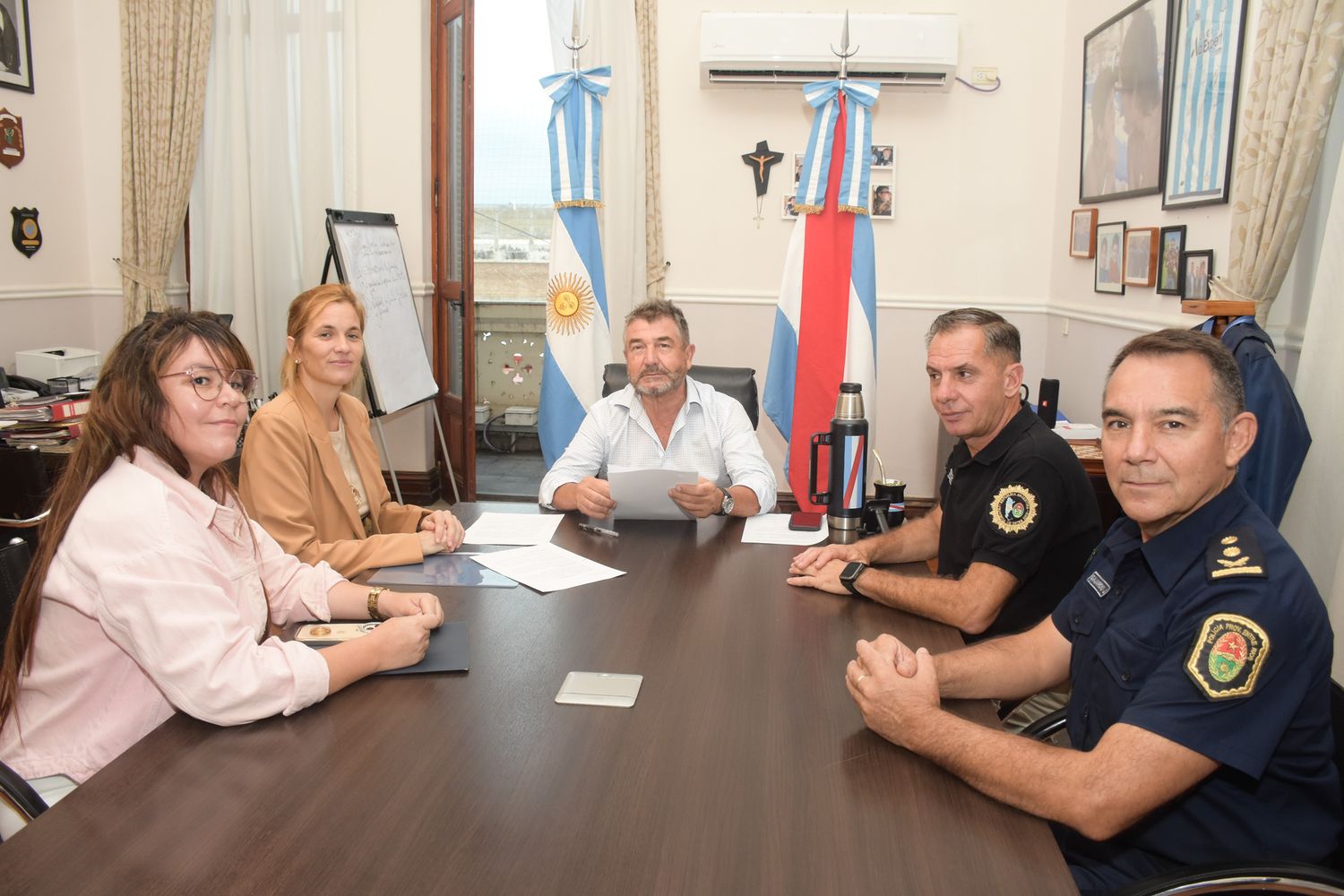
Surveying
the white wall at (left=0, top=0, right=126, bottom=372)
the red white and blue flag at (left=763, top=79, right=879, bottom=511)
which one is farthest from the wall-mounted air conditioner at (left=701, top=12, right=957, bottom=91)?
the white wall at (left=0, top=0, right=126, bottom=372)

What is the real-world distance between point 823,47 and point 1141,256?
188 centimetres

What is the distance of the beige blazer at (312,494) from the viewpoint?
2.00 m

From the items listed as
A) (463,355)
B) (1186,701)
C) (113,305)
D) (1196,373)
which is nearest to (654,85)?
(463,355)

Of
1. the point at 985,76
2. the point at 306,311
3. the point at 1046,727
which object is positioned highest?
the point at 985,76

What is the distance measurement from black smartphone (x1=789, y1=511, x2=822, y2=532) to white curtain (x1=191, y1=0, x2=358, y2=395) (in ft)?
11.0

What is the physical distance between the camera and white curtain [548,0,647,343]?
15.5 ft

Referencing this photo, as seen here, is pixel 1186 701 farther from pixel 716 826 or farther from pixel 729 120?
pixel 729 120

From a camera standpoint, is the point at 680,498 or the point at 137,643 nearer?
the point at 137,643

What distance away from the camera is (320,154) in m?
4.96

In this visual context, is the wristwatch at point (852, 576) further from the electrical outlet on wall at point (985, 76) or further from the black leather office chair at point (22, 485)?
the electrical outlet on wall at point (985, 76)

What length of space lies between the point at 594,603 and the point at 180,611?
2.33ft

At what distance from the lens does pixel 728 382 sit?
3090mm

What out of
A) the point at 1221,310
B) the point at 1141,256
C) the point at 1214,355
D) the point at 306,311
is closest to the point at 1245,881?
the point at 1214,355

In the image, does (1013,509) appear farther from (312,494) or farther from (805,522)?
(312,494)
